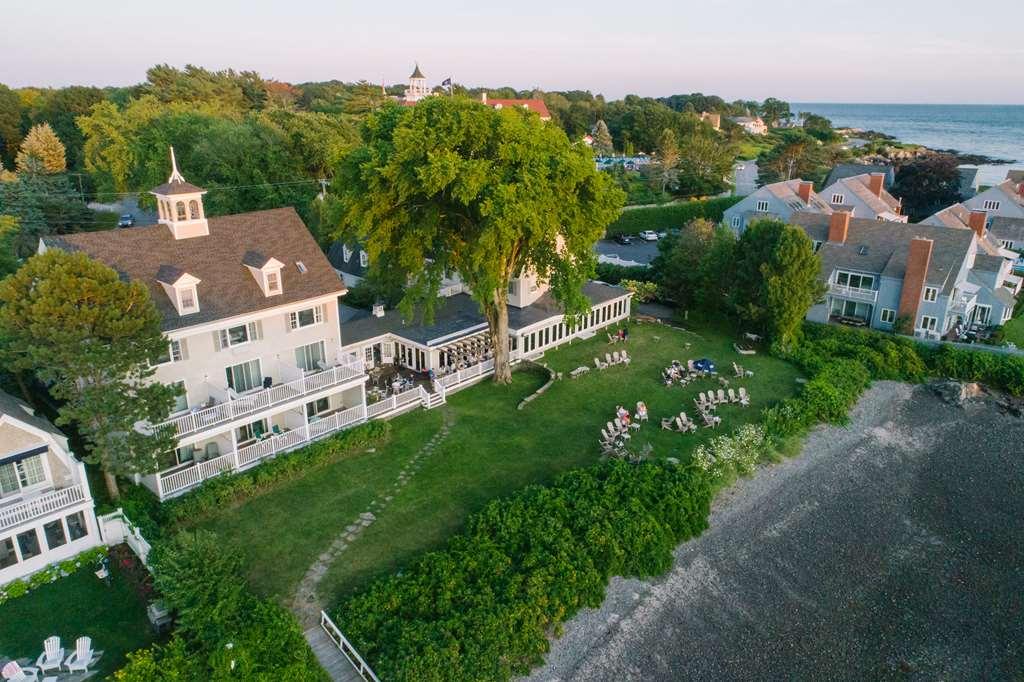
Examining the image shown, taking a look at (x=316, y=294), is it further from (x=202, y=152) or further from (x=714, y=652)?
(x=202, y=152)

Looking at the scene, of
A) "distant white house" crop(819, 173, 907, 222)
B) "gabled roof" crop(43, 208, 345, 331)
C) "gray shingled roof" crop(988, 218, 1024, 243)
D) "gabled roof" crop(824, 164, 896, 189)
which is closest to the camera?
"gabled roof" crop(43, 208, 345, 331)

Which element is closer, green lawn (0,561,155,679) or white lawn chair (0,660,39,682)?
white lawn chair (0,660,39,682)

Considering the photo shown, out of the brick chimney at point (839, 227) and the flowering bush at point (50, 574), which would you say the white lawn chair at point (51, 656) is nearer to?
the flowering bush at point (50, 574)

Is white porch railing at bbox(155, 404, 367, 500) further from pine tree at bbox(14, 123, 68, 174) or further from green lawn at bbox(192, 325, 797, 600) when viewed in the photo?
pine tree at bbox(14, 123, 68, 174)

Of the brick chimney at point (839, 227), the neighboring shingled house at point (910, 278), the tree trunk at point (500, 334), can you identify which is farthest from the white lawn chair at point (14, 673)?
the brick chimney at point (839, 227)

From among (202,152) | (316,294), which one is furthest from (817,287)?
(202,152)

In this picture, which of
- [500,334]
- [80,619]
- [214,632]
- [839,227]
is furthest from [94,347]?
[839,227]

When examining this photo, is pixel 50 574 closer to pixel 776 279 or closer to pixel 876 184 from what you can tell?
pixel 776 279

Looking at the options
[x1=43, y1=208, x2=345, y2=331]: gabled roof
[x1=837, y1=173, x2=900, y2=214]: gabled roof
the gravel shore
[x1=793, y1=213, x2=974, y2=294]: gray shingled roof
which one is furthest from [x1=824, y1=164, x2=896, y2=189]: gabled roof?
[x1=43, y1=208, x2=345, y2=331]: gabled roof
